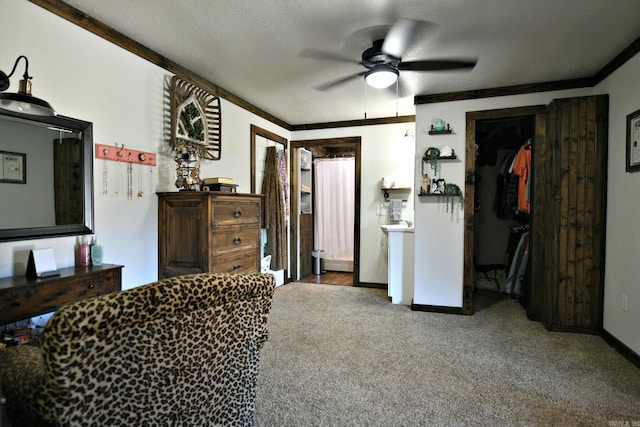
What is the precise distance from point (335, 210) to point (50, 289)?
4.55m

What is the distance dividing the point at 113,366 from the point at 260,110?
149 inches

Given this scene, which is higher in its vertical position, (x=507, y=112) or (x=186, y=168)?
(x=507, y=112)

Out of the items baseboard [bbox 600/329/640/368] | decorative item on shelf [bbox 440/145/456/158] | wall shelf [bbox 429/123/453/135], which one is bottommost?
baseboard [bbox 600/329/640/368]

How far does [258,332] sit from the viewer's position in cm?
144

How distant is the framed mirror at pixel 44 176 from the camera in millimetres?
1834

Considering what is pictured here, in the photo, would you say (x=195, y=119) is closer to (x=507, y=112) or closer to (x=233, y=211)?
(x=233, y=211)

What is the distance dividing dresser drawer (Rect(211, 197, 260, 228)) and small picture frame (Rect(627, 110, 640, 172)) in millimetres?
3108

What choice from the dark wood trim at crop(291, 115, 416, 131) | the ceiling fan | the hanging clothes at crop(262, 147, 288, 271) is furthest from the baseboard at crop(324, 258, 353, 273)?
the ceiling fan

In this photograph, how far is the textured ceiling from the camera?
2.10 m

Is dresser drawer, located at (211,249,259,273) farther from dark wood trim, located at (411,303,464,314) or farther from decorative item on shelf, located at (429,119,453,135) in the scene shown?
decorative item on shelf, located at (429,119,453,135)

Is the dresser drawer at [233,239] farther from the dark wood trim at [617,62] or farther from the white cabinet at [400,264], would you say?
the dark wood trim at [617,62]

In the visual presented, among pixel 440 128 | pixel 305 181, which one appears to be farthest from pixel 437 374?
pixel 305 181

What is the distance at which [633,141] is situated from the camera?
2568 millimetres

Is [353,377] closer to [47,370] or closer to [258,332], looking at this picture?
[258,332]
